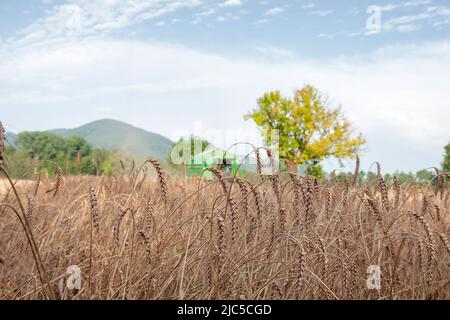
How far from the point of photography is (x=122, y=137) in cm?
14188

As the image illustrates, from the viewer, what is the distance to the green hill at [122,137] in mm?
127394

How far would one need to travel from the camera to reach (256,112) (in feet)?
83.8

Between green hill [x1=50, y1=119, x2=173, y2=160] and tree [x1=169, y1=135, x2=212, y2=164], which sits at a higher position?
green hill [x1=50, y1=119, x2=173, y2=160]

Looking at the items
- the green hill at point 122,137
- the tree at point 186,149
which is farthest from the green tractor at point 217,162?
the green hill at point 122,137

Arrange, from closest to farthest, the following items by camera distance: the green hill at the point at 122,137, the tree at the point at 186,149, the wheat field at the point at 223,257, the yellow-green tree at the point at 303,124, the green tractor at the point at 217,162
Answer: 1. the wheat field at the point at 223,257
2. the green tractor at the point at 217,162
3. the tree at the point at 186,149
4. the yellow-green tree at the point at 303,124
5. the green hill at the point at 122,137

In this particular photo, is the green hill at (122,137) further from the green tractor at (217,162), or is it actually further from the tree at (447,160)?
the green tractor at (217,162)

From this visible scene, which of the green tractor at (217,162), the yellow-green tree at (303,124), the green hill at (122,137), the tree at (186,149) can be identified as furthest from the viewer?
the green hill at (122,137)

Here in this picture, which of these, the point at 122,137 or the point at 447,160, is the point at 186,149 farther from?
the point at 122,137

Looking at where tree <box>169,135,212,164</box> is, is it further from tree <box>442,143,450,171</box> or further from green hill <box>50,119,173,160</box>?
green hill <box>50,119,173,160</box>

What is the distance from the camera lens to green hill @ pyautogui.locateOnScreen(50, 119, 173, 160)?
127394 millimetres

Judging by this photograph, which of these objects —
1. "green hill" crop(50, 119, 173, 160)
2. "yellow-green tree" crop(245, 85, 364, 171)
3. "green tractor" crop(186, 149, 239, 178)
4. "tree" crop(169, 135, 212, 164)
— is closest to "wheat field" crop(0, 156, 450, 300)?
"green tractor" crop(186, 149, 239, 178)
